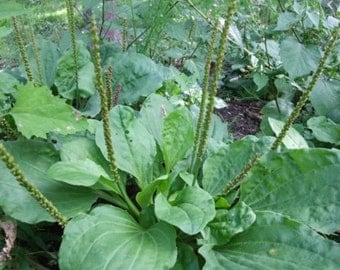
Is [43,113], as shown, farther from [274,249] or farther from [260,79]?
[260,79]

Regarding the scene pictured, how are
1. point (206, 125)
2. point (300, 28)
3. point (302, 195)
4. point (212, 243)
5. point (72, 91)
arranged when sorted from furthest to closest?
point (300, 28) → point (72, 91) → point (302, 195) → point (212, 243) → point (206, 125)

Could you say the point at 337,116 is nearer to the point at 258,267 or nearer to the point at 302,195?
the point at 302,195

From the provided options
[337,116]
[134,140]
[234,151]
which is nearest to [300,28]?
[337,116]

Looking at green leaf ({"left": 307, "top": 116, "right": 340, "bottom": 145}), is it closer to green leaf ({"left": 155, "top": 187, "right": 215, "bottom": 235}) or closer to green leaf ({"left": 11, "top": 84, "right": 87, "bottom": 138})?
green leaf ({"left": 155, "top": 187, "right": 215, "bottom": 235})

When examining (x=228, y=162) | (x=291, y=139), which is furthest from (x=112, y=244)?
(x=291, y=139)

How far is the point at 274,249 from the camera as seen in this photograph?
1.52 metres

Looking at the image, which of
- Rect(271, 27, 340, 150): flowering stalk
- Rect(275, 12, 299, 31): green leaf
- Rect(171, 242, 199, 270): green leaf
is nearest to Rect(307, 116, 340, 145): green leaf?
Rect(275, 12, 299, 31): green leaf

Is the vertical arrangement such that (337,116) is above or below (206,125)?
below

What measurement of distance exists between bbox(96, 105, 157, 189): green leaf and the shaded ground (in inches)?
48.7

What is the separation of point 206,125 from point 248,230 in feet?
1.49

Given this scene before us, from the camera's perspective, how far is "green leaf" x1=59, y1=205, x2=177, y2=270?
1.39 m

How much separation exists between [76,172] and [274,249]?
737 millimetres

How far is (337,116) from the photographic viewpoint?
2770mm

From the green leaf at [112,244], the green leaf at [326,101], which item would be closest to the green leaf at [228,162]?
the green leaf at [112,244]
